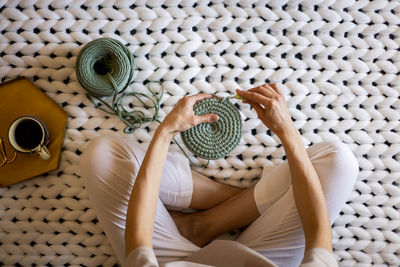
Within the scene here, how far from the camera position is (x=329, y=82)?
917 mm

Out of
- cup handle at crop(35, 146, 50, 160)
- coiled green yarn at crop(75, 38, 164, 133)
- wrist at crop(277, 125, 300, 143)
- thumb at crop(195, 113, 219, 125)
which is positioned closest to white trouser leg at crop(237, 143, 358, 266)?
wrist at crop(277, 125, 300, 143)

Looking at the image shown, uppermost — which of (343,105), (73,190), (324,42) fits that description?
(324,42)

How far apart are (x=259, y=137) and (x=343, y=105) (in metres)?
0.24

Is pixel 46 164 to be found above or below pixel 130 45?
below

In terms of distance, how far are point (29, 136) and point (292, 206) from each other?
0.64m

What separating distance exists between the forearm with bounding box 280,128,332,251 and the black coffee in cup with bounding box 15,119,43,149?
58 cm

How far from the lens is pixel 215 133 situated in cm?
80

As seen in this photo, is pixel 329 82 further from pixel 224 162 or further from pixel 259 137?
pixel 224 162

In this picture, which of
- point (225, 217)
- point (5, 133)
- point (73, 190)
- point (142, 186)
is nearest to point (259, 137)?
point (225, 217)

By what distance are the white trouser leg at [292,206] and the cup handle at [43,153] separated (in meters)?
0.52

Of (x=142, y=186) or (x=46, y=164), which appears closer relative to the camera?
(x=142, y=186)

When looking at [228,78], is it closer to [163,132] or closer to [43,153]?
[163,132]

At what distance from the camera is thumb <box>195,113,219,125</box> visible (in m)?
0.73

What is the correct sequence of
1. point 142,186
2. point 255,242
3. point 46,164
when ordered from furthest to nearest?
point 46,164 < point 255,242 < point 142,186
